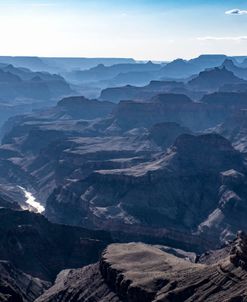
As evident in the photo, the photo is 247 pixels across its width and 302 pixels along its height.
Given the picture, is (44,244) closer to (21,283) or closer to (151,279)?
(21,283)

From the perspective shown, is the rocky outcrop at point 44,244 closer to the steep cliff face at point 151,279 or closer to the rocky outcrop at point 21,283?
the rocky outcrop at point 21,283

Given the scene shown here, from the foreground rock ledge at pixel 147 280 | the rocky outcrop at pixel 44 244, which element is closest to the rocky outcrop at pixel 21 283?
the foreground rock ledge at pixel 147 280

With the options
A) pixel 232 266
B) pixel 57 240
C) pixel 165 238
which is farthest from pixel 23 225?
pixel 232 266

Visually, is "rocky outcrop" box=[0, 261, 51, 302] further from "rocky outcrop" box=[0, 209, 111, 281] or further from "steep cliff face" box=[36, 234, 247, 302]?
"rocky outcrop" box=[0, 209, 111, 281]

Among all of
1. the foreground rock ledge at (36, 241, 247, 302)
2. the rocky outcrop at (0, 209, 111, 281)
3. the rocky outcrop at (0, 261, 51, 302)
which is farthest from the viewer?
the rocky outcrop at (0, 209, 111, 281)

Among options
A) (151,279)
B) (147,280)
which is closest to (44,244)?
(147,280)

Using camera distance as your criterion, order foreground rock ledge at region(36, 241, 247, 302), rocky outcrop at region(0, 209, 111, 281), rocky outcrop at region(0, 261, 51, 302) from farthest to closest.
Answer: rocky outcrop at region(0, 209, 111, 281), rocky outcrop at region(0, 261, 51, 302), foreground rock ledge at region(36, 241, 247, 302)

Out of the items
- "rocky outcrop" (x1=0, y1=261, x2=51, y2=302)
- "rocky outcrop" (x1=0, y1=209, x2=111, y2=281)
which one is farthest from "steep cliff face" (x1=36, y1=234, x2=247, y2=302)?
"rocky outcrop" (x1=0, y1=209, x2=111, y2=281)
